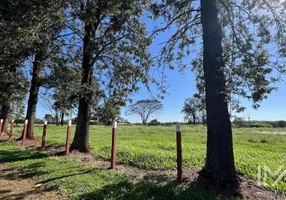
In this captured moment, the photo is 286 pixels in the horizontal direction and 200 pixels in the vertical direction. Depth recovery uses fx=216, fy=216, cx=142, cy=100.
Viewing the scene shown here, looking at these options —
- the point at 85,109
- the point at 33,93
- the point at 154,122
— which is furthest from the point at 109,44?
the point at 154,122

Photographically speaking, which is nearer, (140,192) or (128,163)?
(140,192)

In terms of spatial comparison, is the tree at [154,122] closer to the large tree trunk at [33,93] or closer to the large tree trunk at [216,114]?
the large tree trunk at [33,93]

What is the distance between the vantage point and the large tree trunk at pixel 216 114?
4148 mm

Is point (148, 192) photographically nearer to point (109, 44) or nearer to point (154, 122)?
point (109, 44)

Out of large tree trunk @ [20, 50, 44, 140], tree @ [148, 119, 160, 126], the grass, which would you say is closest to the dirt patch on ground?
the grass

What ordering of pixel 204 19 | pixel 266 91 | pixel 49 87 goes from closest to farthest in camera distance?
pixel 266 91 → pixel 204 19 → pixel 49 87

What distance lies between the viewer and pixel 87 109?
867 centimetres

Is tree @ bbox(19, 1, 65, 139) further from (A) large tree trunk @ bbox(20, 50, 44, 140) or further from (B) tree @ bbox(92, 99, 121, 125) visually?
(B) tree @ bbox(92, 99, 121, 125)

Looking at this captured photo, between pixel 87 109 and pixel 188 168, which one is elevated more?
pixel 87 109

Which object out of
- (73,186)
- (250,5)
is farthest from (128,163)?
(250,5)

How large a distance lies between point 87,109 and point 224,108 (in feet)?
19.0

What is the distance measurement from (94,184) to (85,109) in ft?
15.2

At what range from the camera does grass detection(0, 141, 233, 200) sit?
Result: 12.3 feet

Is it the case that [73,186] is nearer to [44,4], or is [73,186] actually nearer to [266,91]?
[266,91]
